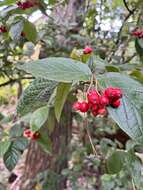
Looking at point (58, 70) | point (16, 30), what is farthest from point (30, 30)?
point (58, 70)

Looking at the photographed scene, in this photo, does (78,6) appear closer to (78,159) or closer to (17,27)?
(78,159)

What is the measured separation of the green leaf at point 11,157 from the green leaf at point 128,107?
2.34 feet

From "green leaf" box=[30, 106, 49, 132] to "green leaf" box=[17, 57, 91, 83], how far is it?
32 centimetres

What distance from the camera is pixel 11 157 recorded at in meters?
1.35

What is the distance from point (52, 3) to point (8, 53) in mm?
511

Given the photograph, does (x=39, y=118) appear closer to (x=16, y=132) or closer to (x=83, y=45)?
(x=16, y=132)

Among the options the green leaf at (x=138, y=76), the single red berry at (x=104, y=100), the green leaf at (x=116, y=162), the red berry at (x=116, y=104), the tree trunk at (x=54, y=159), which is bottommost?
the tree trunk at (x=54, y=159)

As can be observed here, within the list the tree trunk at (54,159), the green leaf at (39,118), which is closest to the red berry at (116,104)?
the green leaf at (39,118)

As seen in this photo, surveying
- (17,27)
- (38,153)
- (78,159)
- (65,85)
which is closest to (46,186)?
(78,159)

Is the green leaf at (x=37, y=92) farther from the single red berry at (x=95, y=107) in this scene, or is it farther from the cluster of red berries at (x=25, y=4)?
the cluster of red berries at (x=25, y=4)

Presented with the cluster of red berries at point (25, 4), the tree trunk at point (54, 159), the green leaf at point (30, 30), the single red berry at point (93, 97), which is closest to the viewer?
the single red berry at point (93, 97)

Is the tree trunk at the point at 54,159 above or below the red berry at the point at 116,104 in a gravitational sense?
below

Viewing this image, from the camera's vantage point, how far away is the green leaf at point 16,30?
3.95 feet

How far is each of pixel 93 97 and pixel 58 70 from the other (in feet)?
0.26
